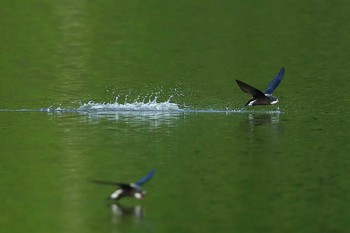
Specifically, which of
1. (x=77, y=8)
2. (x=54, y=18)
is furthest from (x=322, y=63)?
(x=77, y=8)

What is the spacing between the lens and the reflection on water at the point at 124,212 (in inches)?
668

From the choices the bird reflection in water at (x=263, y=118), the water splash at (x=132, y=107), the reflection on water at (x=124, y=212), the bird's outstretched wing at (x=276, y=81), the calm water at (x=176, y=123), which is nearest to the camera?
the reflection on water at (x=124, y=212)

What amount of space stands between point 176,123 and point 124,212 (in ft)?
26.2

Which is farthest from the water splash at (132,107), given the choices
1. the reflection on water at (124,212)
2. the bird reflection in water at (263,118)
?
the reflection on water at (124,212)

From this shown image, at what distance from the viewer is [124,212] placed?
17.3m

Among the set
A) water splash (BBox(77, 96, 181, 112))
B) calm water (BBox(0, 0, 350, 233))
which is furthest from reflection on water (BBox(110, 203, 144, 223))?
water splash (BBox(77, 96, 181, 112))

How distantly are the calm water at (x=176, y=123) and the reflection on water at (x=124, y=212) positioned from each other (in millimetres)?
26

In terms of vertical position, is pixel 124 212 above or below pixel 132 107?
below

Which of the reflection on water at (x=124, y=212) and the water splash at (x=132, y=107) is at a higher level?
the water splash at (x=132, y=107)

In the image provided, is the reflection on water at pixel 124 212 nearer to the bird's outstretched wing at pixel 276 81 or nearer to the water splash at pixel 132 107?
the water splash at pixel 132 107

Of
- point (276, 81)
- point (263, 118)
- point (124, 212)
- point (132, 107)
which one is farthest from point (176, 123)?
point (124, 212)

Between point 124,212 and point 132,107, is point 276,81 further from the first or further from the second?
point 124,212

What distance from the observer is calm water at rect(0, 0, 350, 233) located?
17375mm

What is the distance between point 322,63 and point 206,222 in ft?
63.1
